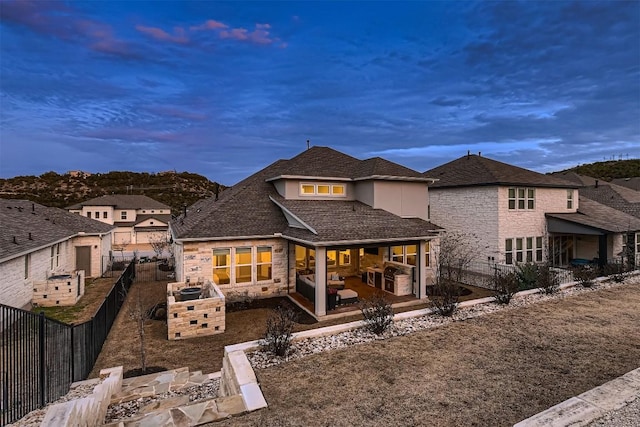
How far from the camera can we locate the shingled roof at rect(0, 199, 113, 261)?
1162 cm

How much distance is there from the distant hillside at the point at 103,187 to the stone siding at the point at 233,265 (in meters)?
61.7

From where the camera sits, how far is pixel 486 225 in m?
17.4

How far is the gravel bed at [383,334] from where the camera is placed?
23.1 feet

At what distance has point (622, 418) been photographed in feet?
14.4

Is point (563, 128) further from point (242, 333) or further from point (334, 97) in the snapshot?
point (242, 333)

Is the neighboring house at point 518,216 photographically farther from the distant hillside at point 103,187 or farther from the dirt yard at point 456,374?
the distant hillside at point 103,187

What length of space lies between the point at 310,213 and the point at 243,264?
12.5 ft

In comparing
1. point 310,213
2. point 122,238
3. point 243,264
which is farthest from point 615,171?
point 122,238

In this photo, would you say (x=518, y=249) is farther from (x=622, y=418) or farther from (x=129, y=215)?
(x=129, y=215)

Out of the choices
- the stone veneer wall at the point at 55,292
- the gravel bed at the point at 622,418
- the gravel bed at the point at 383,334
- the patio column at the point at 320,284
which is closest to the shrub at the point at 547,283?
the gravel bed at the point at 383,334

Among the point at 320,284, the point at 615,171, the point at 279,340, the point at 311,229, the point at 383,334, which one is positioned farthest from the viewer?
the point at 615,171

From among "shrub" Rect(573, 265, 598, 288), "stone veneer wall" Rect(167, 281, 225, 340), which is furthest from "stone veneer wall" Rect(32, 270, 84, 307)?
"shrub" Rect(573, 265, 598, 288)

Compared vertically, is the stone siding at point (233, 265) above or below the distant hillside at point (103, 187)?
below

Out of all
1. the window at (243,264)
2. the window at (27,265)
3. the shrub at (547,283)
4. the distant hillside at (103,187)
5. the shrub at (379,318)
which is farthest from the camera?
the distant hillside at (103,187)
